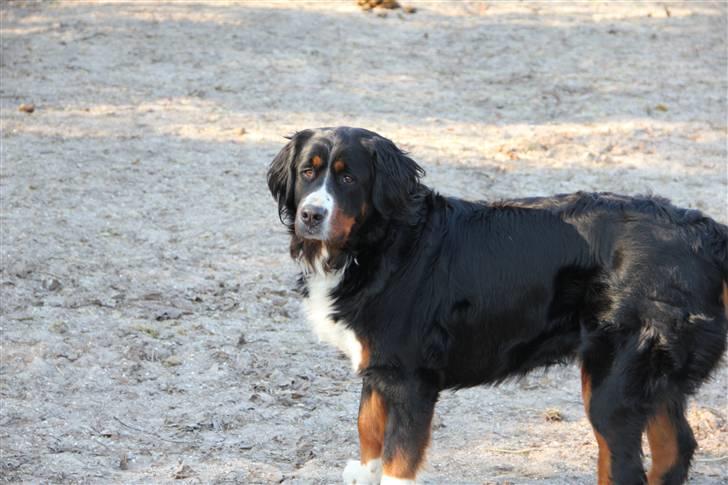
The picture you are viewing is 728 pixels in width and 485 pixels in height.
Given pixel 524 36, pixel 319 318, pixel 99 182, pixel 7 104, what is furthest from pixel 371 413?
pixel 524 36

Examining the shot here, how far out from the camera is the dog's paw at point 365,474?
17.5ft

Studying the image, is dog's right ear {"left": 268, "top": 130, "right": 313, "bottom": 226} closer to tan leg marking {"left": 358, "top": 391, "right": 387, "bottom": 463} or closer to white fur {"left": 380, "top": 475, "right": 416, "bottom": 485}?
tan leg marking {"left": 358, "top": 391, "right": 387, "bottom": 463}

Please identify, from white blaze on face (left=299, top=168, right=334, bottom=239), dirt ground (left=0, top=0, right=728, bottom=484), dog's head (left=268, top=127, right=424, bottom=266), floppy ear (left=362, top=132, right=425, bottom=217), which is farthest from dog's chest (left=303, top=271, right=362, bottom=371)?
dirt ground (left=0, top=0, right=728, bottom=484)

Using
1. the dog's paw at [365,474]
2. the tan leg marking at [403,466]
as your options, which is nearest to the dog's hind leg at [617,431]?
the tan leg marking at [403,466]

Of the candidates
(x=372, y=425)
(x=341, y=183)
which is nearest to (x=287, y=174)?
(x=341, y=183)

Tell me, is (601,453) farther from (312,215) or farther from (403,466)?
(312,215)

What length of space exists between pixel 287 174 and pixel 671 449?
2.43 metres

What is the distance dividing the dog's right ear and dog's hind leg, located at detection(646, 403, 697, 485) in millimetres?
2185

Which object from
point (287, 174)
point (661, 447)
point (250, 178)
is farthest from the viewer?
point (250, 178)

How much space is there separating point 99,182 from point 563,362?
18.7 feet

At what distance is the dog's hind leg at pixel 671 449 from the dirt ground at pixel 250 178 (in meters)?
0.68

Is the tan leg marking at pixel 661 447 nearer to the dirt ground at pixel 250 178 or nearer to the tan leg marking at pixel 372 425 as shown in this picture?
the dirt ground at pixel 250 178

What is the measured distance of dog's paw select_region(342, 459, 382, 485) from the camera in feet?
17.5

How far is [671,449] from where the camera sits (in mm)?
5168
